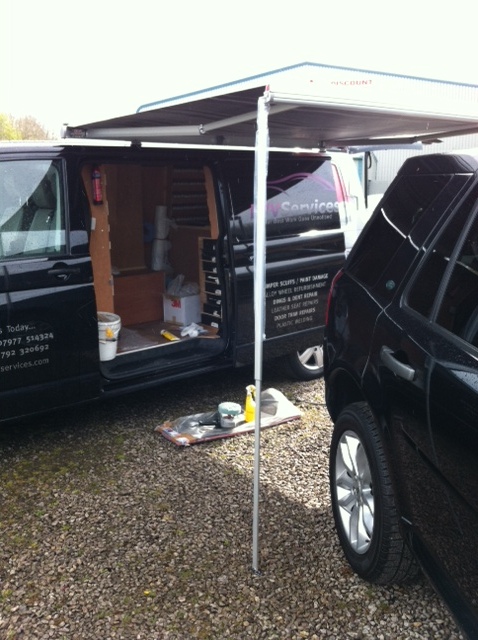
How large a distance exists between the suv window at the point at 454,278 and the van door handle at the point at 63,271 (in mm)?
2126

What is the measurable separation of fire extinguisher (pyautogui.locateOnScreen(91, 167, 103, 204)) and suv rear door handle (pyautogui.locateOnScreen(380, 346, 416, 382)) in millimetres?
2661

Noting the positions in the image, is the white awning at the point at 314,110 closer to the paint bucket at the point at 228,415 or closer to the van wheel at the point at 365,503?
the van wheel at the point at 365,503

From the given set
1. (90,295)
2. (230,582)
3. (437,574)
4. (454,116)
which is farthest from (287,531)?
(454,116)

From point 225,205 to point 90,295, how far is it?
4.18ft

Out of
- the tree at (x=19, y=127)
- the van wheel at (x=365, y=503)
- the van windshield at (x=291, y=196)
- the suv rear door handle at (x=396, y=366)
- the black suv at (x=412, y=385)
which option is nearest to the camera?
the black suv at (x=412, y=385)

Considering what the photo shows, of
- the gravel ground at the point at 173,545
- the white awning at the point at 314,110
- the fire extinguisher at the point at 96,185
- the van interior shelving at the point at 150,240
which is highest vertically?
the white awning at the point at 314,110

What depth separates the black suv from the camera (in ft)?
6.53

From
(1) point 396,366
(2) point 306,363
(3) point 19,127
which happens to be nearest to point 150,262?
(2) point 306,363

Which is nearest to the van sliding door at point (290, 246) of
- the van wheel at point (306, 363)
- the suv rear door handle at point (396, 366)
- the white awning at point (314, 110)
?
the van wheel at point (306, 363)

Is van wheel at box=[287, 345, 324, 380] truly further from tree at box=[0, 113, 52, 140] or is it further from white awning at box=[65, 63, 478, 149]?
tree at box=[0, 113, 52, 140]

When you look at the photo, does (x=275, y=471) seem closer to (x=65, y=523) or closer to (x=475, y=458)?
(x=65, y=523)

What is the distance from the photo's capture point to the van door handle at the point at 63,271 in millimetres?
3764

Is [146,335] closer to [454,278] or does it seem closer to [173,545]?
[173,545]

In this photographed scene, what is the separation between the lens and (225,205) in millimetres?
4617
